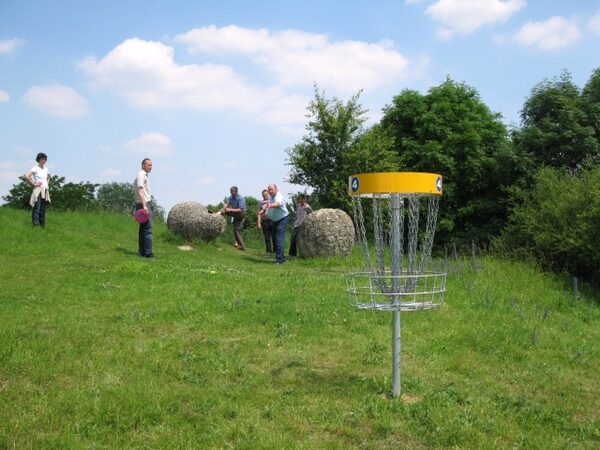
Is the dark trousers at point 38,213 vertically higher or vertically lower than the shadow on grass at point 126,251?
higher

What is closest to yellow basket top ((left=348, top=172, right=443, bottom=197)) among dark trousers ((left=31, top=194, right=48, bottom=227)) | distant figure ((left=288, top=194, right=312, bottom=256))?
distant figure ((left=288, top=194, right=312, bottom=256))

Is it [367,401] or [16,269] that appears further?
[16,269]

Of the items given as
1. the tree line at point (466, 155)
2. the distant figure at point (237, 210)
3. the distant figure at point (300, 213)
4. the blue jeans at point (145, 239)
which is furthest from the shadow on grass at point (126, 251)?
the tree line at point (466, 155)

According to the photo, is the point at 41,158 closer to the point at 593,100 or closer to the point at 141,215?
the point at 141,215

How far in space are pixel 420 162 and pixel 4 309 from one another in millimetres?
23734

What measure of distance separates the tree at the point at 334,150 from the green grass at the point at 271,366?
14.9 meters

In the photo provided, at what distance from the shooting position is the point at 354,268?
14617mm

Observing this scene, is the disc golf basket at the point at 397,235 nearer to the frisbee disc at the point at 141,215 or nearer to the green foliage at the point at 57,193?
the frisbee disc at the point at 141,215

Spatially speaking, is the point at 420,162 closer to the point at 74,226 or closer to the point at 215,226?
the point at 215,226

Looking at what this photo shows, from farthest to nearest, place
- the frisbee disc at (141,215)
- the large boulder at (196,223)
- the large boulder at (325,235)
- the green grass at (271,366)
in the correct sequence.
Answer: the large boulder at (196,223) → the large boulder at (325,235) → the frisbee disc at (141,215) → the green grass at (271,366)

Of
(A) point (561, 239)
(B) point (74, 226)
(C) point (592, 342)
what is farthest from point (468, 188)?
(C) point (592, 342)

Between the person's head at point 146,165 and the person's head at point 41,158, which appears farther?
the person's head at point 41,158

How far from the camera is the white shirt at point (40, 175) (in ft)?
48.2

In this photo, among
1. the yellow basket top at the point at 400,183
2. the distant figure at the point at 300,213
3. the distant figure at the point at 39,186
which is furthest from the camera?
the distant figure at the point at 300,213
